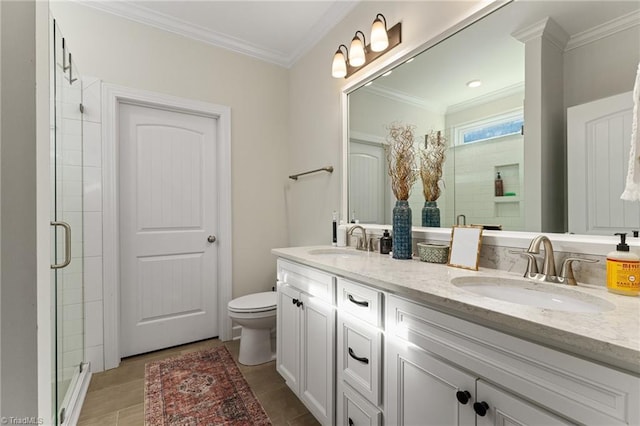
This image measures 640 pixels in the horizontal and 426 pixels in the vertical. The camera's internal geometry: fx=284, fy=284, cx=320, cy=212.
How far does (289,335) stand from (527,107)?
1632 millimetres

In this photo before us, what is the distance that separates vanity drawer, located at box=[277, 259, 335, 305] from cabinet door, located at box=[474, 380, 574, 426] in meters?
0.69

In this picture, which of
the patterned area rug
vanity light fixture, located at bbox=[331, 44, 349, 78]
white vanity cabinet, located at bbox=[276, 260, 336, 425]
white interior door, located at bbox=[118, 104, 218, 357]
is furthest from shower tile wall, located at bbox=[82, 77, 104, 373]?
vanity light fixture, located at bbox=[331, 44, 349, 78]

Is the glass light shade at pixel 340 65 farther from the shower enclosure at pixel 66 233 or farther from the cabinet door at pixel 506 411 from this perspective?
the cabinet door at pixel 506 411

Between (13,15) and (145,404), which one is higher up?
(13,15)

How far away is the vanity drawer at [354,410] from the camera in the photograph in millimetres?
1084

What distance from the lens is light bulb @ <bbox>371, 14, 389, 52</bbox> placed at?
164 cm

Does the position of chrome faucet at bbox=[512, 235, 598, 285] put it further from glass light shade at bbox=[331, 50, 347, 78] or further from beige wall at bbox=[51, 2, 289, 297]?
beige wall at bbox=[51, 2, 289, 297]

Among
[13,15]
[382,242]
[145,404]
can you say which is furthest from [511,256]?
[145,404]

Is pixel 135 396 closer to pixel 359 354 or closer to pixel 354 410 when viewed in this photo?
pixel 354 410

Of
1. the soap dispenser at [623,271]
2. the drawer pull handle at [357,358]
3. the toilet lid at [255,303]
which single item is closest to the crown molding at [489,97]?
the soap dispenser at [623,271]

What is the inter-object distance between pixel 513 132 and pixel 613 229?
49 centimetres

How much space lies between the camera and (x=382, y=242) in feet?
5.55

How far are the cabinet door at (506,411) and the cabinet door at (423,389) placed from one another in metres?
0.03

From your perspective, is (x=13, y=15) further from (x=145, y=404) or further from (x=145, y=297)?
(x=145, y=297)
